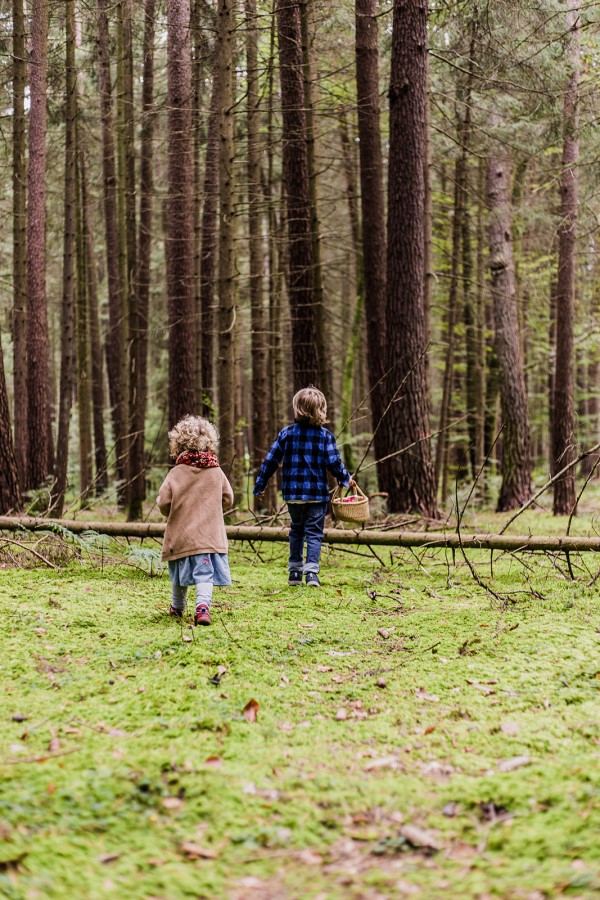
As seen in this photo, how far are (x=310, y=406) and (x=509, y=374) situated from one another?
8868 mm

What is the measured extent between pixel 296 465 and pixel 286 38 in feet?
23.3

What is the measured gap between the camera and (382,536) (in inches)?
299

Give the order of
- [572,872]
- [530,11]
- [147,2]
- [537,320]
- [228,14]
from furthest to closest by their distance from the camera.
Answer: [537,320] < [147,2] < [530,11] < [228,14] < [572,872]

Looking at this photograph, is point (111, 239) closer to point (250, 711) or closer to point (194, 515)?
point (194, 515)

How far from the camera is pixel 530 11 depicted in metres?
11.4

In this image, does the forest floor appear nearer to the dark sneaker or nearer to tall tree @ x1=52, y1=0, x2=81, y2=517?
the dark sneaker

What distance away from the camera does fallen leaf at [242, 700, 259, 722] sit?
3945 mm

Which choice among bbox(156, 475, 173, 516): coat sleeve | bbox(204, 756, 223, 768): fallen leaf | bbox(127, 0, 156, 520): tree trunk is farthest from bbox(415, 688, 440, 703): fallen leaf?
bbox(127, 0, 156, 520): tree trunk

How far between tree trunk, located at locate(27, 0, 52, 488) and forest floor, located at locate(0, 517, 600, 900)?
802cm

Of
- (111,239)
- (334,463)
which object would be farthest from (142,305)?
(334,463)

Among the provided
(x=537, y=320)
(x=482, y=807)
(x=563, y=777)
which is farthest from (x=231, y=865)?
(x=537, y=320)

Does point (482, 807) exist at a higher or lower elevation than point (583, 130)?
lower

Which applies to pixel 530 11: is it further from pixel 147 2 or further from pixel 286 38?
pixel 147 2

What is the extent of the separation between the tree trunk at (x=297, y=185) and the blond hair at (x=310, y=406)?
401cm
